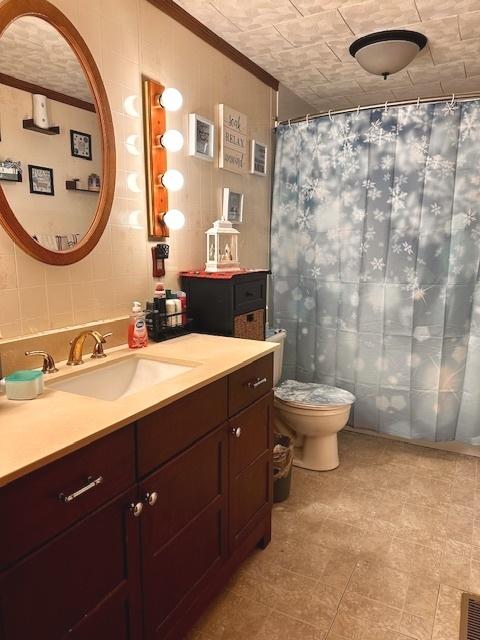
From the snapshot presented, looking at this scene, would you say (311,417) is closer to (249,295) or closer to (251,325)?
(251,325)

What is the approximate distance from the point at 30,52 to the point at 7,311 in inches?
31.5

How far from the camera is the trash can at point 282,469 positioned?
2150mm

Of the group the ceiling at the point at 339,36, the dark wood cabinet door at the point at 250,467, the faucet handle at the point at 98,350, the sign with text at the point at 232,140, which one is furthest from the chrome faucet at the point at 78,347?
the ceiling at the point at 339,36

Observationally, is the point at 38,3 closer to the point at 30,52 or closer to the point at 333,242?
the point at 30,52

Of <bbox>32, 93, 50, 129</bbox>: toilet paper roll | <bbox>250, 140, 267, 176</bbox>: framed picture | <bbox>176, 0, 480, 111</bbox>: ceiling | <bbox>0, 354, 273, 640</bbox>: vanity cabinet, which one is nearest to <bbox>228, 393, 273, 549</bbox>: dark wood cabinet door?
<bbox>0, 354, 273, 640</bbox>: vanity cabinet

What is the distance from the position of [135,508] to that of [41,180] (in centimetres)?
103

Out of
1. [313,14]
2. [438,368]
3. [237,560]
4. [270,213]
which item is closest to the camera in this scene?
[237,560]

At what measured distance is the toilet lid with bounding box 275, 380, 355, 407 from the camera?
2.42 metres

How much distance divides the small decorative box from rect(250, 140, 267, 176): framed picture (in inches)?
74.1

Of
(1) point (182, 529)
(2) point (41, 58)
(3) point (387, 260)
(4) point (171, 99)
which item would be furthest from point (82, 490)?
(3) point (387, 260)

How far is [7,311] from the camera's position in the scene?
1391mm

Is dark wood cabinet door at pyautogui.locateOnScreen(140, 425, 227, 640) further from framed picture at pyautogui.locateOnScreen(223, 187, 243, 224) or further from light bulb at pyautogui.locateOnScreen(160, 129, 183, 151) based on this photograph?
framed picture at pyautogui.locateOnScreen(223, 187, 243, 224)

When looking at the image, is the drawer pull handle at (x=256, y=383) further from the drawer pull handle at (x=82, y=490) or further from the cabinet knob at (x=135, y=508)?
the drawer pull handle at (x=82, y=490)

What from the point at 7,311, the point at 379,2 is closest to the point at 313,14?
the point at 379,2
